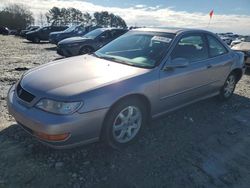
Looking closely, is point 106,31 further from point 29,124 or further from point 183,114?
point 29,124

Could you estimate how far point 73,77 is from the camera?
3.15m

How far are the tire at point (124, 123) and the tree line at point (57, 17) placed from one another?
52290mm

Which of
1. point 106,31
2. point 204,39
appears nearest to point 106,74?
point 204,39

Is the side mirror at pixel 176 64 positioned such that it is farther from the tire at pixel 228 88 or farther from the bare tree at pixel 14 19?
the bare tree at pixel 14 19

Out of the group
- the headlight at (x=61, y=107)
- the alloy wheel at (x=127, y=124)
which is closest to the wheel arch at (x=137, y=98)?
the alloy wheel at (x=127, y=124)

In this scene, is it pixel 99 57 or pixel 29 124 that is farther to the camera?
pixel 99 57

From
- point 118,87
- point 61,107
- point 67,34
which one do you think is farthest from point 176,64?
point 67,34

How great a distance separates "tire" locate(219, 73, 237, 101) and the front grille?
390 centimetres

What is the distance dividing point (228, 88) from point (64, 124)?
13.3ft

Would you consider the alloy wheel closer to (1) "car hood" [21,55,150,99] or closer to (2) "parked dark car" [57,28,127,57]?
(1) "car hood" [21,55,150,99]

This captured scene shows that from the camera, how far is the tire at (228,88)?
17.0ft

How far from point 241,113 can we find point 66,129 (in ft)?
12.4

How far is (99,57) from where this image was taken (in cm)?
408

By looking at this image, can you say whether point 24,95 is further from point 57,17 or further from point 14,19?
point 57,17
